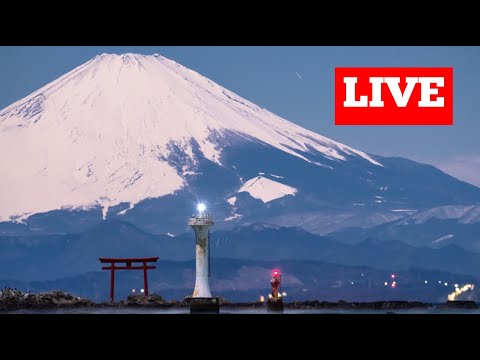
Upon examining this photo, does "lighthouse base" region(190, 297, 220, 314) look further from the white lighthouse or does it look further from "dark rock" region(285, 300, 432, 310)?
"dark rock" region(285, 300, 432, 310)

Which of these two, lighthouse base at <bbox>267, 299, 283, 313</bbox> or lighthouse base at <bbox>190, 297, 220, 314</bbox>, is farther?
lighthouse base at <bbox>267, 299, 283, 313</bbox>

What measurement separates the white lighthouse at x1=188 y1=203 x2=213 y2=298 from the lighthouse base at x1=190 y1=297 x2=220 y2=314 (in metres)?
5.14

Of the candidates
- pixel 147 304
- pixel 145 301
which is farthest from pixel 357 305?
pixel 145 301

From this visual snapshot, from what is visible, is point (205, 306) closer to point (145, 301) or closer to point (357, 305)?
point (145, 301)

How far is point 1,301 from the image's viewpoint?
70062 mm

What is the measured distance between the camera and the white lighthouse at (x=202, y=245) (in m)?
66.5

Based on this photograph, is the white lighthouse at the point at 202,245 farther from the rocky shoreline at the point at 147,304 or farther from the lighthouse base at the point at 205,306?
the lighthouse base at the point at 205,306

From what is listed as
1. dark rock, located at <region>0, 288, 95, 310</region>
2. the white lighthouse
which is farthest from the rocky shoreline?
the white lighthouse

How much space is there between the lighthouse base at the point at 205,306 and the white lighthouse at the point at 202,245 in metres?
5.14

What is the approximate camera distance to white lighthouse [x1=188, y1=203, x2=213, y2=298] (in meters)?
66.5

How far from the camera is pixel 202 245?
66688mm
